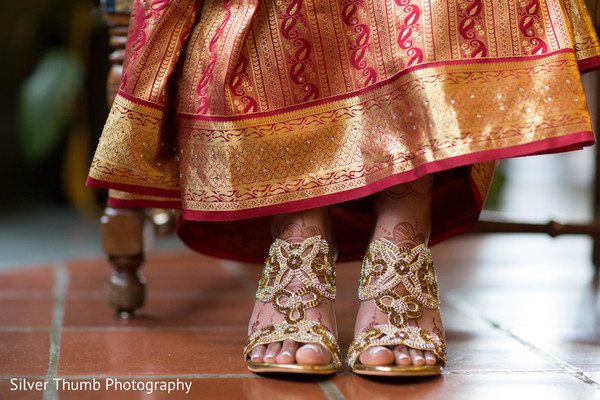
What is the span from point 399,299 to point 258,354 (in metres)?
0.18

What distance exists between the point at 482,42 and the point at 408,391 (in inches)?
16.0

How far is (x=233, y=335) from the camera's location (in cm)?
102

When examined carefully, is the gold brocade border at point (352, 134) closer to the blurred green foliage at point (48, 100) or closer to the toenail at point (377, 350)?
the toenail at point (377, 350)

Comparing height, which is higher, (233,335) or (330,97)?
(330,97)

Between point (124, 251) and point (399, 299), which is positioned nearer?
point (399, 299)

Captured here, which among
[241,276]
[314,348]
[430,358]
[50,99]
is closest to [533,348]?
[430,358]

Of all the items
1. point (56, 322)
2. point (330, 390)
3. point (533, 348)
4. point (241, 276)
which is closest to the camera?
point (330, 390)

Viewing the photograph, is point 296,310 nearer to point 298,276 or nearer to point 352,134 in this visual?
point 298,276

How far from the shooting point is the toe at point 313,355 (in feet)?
2.52

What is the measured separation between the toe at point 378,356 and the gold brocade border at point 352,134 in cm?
19

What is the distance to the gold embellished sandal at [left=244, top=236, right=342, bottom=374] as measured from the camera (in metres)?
0.79

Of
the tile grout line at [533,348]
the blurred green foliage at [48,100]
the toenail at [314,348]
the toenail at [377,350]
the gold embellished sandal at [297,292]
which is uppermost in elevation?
the blurred green foliage at [48,100]

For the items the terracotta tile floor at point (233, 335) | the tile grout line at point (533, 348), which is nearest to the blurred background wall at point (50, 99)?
the terracotta tile floor at point (233, 335)

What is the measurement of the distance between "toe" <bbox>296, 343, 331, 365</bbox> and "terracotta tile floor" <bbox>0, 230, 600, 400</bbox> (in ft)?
0.08
